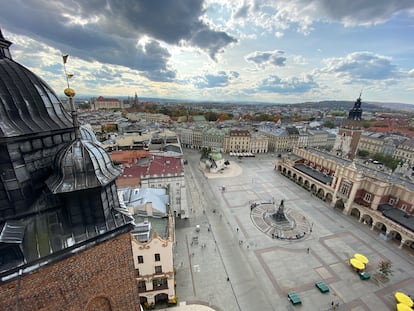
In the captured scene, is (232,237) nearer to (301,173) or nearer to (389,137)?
(301,173)

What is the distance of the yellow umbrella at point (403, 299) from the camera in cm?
2415

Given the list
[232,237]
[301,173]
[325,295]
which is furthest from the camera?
[301,173]

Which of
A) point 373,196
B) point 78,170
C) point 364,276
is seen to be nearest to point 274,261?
point 364,276

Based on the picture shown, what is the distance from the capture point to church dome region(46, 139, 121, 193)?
778cm

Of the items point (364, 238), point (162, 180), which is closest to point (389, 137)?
point (364, 238)

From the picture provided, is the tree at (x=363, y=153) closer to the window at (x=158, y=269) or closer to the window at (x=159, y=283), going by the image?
the window at (x=159, y=283)

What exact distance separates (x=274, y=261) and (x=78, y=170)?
3161cm

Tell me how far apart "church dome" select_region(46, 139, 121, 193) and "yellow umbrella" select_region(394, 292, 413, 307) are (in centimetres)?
3629

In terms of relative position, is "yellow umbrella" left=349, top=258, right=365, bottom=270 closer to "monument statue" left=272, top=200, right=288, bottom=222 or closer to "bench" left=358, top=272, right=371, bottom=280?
"bench" left=358, top=272, right=371, bottom=280

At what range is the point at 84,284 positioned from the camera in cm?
845

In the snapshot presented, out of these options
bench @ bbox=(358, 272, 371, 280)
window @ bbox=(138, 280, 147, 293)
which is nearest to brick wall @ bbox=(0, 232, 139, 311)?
window @ bbox=(138, 280, 147, 293)

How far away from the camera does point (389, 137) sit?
9344 centimetres

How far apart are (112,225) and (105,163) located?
9.02 ft

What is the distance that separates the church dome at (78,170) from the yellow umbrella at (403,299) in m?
36.3
